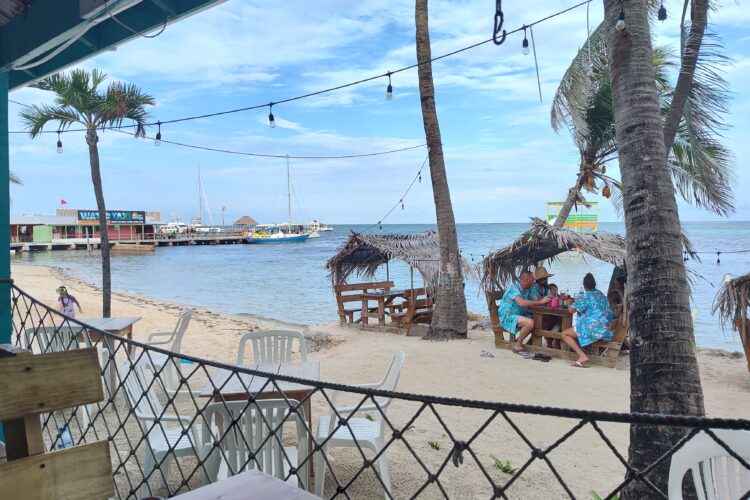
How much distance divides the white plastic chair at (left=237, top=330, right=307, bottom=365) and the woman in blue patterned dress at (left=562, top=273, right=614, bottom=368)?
204 inches

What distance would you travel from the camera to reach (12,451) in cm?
157

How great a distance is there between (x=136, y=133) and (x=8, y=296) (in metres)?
8.05

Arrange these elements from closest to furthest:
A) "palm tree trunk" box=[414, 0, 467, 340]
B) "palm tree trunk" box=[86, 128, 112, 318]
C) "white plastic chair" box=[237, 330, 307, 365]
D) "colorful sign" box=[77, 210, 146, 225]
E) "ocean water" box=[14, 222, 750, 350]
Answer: "white plastic chair" box=[237, 330, 307, 365] → "palm tree trunk" box=[414, 0, 467, 340] → "palm tree trunk" box=[86, 128, 112, 318] → "ocean water" box=[14, 222, 750, 350] → "colorful sign" box=[77, 210, 146, 225]

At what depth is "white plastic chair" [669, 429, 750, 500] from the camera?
204 centimetres

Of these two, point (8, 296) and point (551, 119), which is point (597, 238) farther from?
point (8, 296)

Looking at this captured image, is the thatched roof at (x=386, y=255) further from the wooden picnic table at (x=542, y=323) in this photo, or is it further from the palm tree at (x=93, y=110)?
the palm tree at (x=93, y=110)

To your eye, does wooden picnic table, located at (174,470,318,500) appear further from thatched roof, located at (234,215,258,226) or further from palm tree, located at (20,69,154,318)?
thatched roof, located at (234,215,258,226)

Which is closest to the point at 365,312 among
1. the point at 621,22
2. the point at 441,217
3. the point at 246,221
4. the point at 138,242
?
the point at 441,217

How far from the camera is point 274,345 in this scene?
5.19 m

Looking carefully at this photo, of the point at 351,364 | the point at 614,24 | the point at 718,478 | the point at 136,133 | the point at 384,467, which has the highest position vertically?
the point at 136,133

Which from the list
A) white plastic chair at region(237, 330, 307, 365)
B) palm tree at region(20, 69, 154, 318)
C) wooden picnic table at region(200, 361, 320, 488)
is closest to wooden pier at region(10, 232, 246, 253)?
palm tree at region(20, 69, 154, 318)

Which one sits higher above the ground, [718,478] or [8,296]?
[8,296]

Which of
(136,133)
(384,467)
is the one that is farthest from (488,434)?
(136,133)

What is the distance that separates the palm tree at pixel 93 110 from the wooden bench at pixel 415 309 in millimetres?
6395
